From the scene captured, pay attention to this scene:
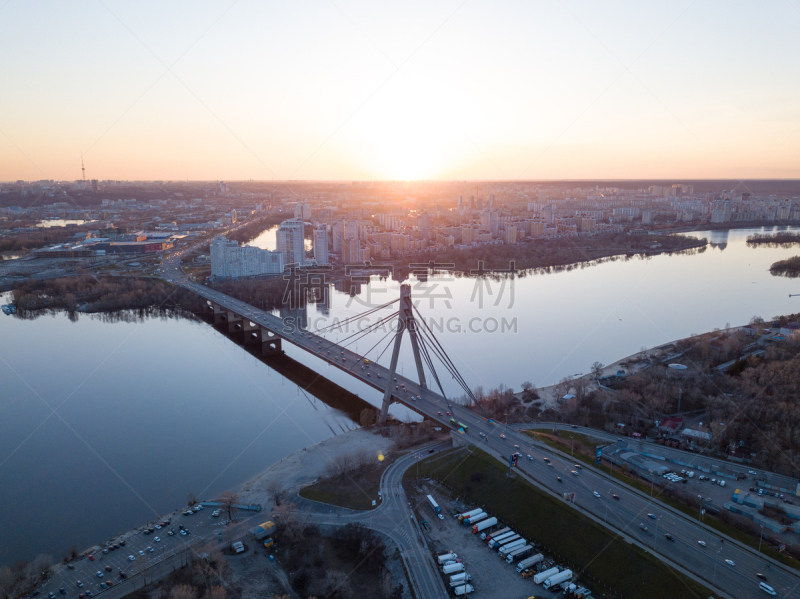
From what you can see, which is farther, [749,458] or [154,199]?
[154,199]

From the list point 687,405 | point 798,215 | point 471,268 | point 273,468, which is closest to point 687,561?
point 687,405

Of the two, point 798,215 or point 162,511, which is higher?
point 798,215

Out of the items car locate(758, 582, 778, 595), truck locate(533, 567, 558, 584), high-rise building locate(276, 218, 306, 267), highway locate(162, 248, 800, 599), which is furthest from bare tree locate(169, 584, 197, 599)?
high-rise building locate(276, 218, 306, 267)

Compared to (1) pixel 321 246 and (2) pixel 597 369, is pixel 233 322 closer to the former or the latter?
(1) pixel 321 246

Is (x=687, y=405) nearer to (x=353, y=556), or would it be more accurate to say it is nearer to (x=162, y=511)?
(x=353, y=556)

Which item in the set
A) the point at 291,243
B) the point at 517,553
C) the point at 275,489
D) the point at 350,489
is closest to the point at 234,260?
the point at 291,243

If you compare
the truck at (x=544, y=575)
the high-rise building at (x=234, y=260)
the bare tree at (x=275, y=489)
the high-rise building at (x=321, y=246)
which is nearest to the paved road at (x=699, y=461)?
the truck at (x=544, y=575)
